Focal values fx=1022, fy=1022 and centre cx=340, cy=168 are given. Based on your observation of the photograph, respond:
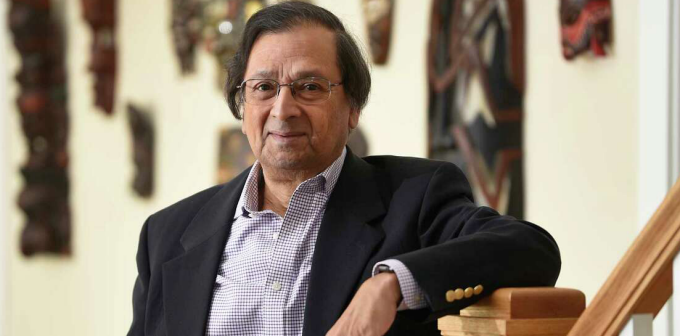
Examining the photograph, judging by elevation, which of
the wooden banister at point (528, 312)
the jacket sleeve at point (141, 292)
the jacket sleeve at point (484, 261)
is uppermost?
the jacket sleeve at point (484, 261)

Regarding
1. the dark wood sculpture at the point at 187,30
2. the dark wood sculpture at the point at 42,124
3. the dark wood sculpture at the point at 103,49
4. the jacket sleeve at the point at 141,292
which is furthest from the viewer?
the dark wood sculpture at the point at 42,124

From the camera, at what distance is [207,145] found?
5672mm

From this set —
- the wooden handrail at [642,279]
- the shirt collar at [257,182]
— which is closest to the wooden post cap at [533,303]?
the wooden handrail at [642,279]

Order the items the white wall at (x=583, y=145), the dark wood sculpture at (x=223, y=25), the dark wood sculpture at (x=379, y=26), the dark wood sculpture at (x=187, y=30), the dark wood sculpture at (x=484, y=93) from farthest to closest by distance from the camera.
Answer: the dark wood sculpture at (x=187, y=30), the dark wood sculpture at (x=223, y=25), the dark wood sculpture at (x=379, y=26), the dark wood sculpture at (x=484, y=93), the white wall at (x=583, y=145)

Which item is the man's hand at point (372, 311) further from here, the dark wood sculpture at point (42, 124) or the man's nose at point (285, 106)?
the dark wood sculpture at point (42, 124)

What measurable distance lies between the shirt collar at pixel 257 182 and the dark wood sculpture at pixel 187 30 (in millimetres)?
3169

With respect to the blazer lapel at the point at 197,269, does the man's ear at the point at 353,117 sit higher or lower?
higher

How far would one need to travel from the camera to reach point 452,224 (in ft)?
7.38

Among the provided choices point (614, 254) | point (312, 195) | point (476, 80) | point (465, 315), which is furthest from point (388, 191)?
point (476, 80)

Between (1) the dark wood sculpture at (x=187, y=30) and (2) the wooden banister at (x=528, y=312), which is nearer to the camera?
(2) the wooden banister at (x=528, y=312)

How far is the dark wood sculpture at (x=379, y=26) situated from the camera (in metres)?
4.45

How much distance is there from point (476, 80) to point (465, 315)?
210 cm

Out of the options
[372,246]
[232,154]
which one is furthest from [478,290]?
[232,154]

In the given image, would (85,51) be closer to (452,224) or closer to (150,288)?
(150,288)
